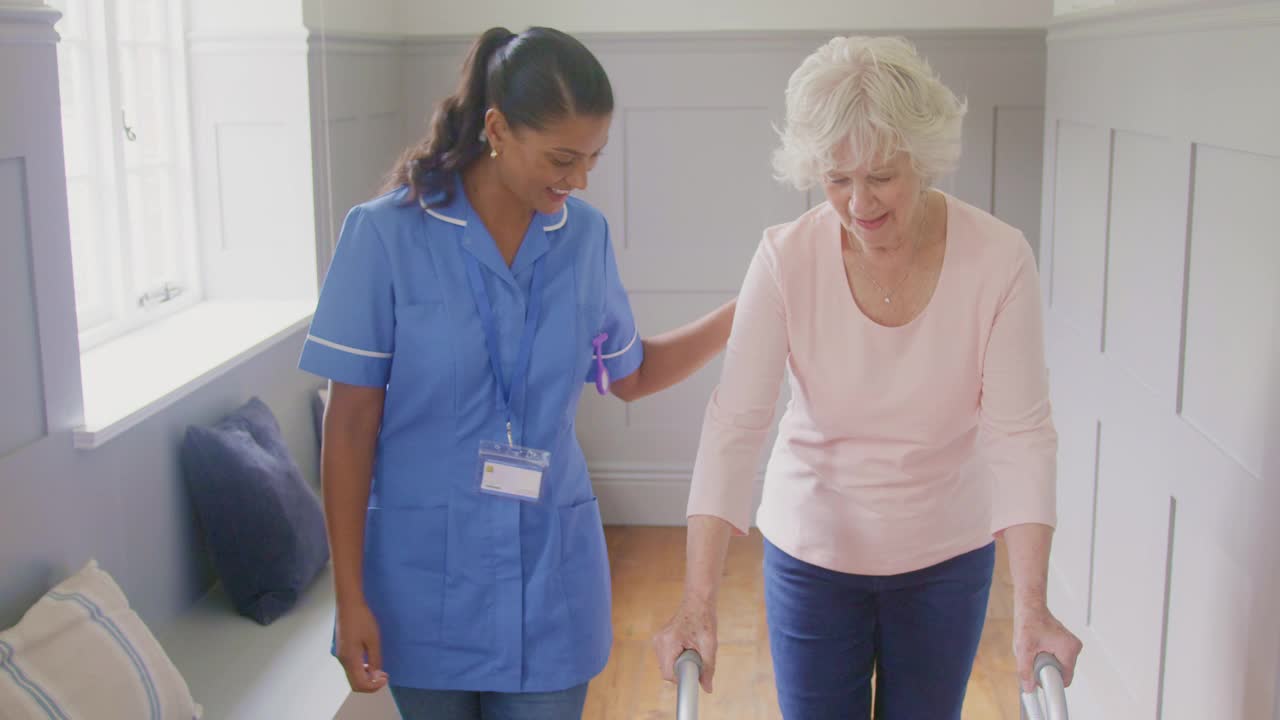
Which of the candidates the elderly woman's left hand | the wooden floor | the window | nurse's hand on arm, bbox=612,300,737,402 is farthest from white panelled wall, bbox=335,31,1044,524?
the elderly woman's left hand

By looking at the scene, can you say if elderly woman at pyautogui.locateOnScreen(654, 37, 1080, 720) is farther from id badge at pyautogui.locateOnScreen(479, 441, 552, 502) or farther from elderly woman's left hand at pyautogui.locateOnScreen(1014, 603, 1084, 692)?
id badge at pyautogui.locateOnScreen(479, 441, 552, 502)

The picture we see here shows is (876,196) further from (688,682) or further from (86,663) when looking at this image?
(86,663)

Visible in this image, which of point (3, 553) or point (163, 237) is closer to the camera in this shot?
point (3, 553)

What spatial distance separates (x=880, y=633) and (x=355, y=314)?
834 mm

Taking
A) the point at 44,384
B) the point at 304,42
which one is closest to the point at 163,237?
the point at 304,42

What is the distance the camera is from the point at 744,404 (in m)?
1.71

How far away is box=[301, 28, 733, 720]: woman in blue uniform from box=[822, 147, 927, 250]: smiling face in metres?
0.31

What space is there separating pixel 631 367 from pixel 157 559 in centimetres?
130

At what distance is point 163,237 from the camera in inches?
140

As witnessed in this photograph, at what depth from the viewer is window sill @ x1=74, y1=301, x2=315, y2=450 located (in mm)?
2580

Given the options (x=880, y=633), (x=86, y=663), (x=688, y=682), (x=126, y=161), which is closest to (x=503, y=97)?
(x=688, y=682)

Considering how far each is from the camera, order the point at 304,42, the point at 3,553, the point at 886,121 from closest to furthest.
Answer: the point at 886,121
the point at 3,553
the point at 304,42

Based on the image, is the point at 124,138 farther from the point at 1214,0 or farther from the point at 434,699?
the point at 1214,0

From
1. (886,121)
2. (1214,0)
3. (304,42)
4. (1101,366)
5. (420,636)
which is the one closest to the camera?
(886,121)
